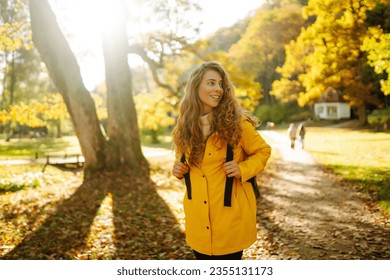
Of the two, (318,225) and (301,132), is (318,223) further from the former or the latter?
(301,132)

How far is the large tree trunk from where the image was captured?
7273 millimetres

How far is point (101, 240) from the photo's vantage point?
13.4 feet

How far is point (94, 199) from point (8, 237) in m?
1.84

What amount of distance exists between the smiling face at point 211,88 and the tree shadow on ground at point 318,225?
2082 mm

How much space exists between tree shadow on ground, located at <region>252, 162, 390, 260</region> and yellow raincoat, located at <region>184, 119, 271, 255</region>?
5.07 ft

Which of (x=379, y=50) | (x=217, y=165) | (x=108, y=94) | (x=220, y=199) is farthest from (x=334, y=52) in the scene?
(x=108, y=94)

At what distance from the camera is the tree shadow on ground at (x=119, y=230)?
3848 millimetres

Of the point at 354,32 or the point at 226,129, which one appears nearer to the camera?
the point at 226,129

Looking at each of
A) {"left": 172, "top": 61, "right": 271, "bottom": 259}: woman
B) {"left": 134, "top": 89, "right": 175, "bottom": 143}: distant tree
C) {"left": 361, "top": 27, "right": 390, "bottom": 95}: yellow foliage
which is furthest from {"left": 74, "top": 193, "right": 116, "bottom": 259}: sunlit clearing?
{"left": 134, "top": 89, "right": 175, "bottom": 143}: distant tree

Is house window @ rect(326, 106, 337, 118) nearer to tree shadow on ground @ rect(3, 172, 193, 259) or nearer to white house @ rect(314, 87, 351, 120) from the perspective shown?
white house @ rect(314, 87, 351, 120)

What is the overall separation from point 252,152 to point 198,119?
0.47m

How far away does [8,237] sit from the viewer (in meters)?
3.99
